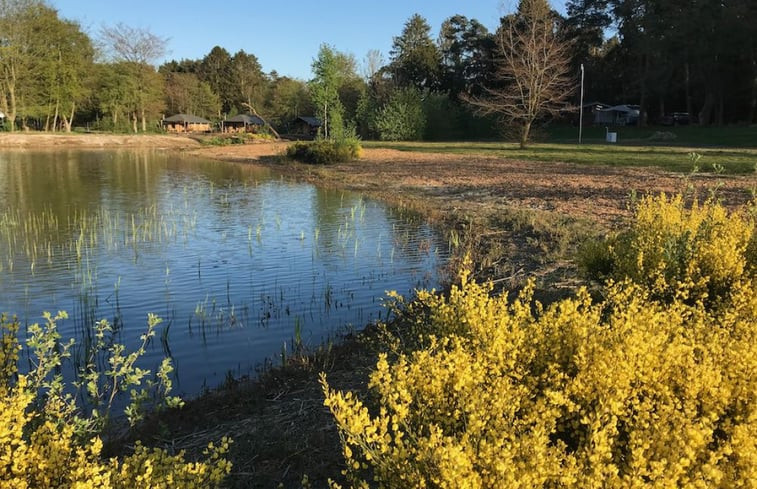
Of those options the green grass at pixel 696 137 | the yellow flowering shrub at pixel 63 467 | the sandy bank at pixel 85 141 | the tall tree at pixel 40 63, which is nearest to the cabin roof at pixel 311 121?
the sandy bank at pixel 85 141

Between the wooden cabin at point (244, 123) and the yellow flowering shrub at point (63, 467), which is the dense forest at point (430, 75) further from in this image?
the yellow flowering shrub at point (63, 467)

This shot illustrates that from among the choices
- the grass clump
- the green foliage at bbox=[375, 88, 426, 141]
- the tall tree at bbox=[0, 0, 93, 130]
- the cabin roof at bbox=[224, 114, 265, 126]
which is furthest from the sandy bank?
the cabin roof at bbox=[224, 114, 265, 126]

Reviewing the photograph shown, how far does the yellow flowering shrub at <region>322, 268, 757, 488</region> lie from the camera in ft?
7.57

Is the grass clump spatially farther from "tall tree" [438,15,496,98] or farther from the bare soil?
"tall tree" [438,15,496,98]

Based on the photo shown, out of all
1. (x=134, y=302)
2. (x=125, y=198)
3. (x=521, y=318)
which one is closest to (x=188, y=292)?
(x=134, y=302)

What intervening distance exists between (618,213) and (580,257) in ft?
25.1

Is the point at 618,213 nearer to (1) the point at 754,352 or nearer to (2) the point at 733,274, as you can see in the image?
(2) the point at 733,274

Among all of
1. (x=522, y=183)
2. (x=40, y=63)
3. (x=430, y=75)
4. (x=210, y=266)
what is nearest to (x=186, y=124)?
(x=40, y=63)

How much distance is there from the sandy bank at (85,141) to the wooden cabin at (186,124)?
73.3ft

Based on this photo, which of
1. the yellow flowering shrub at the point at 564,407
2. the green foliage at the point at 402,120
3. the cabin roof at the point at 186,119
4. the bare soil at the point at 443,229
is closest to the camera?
the yellow flowering shrub at the point at 564,407

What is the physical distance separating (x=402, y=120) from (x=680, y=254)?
53.0 metres

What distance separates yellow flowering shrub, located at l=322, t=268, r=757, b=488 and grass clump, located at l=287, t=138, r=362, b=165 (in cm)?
3060

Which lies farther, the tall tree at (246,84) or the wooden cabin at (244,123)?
the tall tree at (246,84)

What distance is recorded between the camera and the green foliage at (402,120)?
57625 mm
